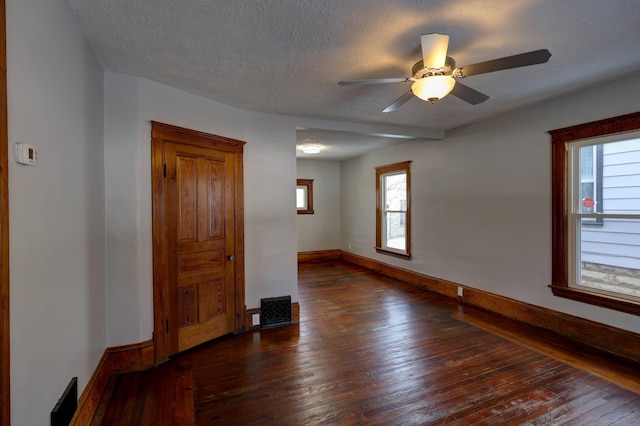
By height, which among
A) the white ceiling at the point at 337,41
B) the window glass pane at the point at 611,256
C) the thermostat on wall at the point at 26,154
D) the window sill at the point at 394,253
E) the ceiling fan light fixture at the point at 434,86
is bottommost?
the window sill at the point at 394,253

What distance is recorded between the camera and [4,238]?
3.64 ft

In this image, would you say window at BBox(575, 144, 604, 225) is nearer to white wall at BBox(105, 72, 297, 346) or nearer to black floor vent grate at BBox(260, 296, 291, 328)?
black floor vent grate at BBox(260, 296, 291, 328)

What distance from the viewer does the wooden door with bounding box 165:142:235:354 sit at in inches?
114

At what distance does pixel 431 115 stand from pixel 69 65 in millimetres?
3630

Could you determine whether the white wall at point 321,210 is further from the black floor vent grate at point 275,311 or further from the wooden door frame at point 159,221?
the wooden door frame at point 159,221

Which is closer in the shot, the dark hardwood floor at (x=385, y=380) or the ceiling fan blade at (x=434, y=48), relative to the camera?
the ceiling fan blade at (x=434, y=48)

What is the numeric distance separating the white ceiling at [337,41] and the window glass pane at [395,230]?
3246mm

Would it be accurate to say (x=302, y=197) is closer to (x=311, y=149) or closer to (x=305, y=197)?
(x=305, y=197)

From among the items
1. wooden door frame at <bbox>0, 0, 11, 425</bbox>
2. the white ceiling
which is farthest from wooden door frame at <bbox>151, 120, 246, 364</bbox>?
wooden door frame at <bbox>0, 0, 11, 425</bbox>

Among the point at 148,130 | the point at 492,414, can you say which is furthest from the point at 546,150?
the point at 148,130

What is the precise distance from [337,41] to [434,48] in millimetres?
653

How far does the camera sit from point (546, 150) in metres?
3.47

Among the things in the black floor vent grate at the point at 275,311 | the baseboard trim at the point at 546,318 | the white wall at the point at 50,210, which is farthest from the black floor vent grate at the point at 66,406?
the baseboard trim at the point at 546,318

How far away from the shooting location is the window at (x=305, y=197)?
24.9 feet
